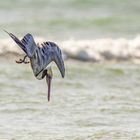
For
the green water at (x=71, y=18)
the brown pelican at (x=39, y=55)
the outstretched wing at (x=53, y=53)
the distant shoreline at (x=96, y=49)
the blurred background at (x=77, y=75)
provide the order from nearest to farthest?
the brown pelican at (x=39, y=55)
the outstretched wing at (x=53, y=53)
the blurred background at (x=77, y=75)
the distant shoreline at (x=96, y=49)
the green water at (x=71, y=18)

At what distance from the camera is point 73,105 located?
24.1 feet

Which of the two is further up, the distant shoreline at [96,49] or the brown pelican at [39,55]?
the distant shoreline at [96,49]

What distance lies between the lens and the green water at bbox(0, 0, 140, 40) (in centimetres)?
1188

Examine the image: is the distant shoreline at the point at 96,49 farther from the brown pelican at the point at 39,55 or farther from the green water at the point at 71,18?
the brown pelican at the point at 39,55

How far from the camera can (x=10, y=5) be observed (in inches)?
534

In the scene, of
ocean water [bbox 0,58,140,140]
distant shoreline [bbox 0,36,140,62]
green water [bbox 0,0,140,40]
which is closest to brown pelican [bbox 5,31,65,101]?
ocean water [bbox 0,58,140,140]

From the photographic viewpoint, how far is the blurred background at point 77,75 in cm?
656

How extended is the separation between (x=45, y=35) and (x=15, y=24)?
670 mm

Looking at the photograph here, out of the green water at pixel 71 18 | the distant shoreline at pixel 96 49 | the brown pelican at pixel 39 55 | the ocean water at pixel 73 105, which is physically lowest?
the ocean water at pixel 73 105

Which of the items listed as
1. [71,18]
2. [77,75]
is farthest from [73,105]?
[71,18]

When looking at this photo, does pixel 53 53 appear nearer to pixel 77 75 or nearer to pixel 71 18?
pixel 77 75

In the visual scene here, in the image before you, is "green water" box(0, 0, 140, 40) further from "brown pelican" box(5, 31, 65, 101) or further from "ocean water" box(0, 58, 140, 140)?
"brown pelican" box(5, 31, 65, 101)

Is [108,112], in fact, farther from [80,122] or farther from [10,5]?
[10,5]

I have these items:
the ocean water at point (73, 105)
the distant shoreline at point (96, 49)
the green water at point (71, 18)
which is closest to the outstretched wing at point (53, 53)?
the ocean water at point (73, 105)
